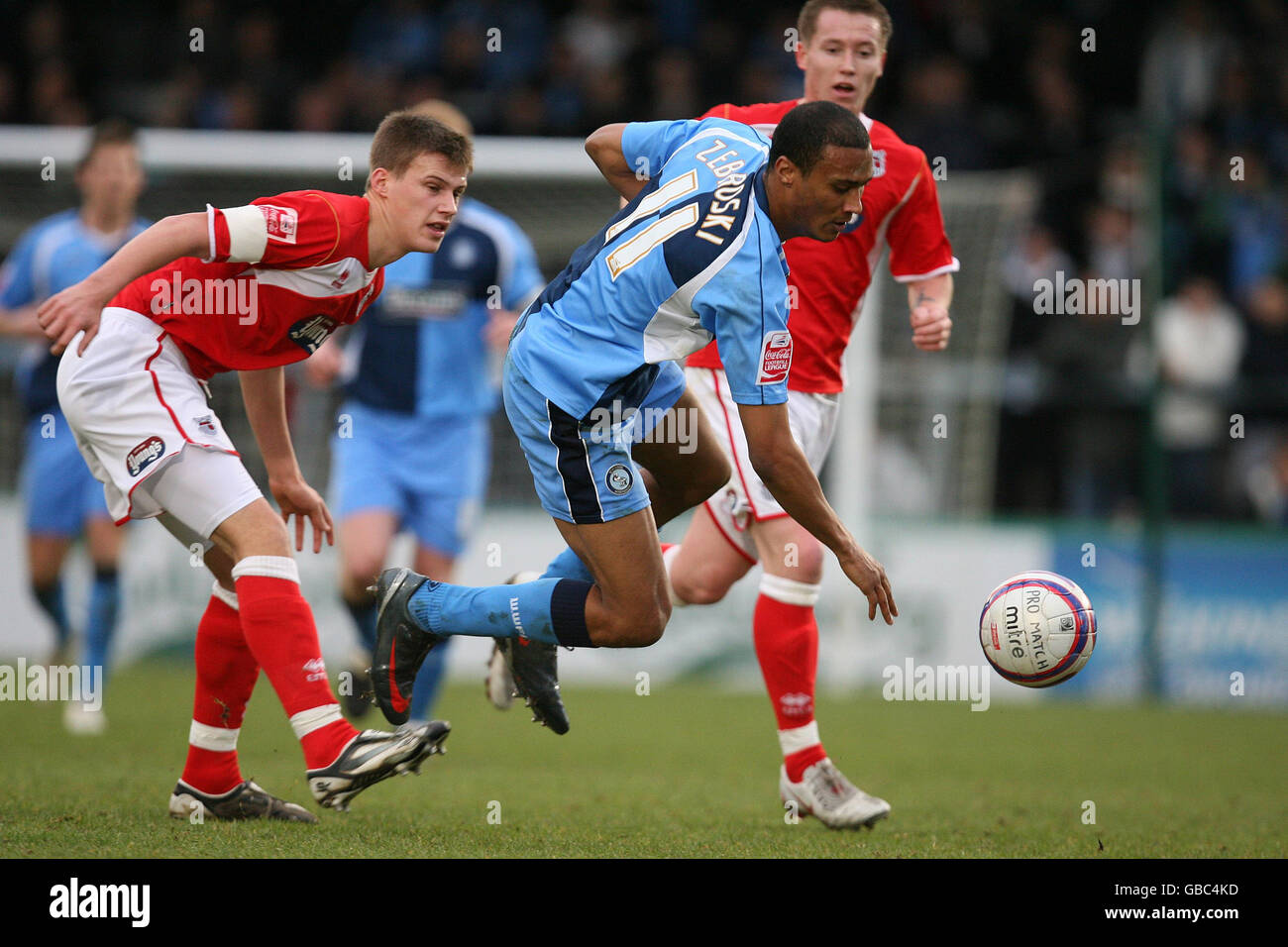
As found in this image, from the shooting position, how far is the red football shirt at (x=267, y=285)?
4523mm

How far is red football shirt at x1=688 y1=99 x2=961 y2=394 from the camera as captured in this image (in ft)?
18.2

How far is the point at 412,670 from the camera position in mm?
4891

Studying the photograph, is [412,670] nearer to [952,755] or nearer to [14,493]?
[952,755]

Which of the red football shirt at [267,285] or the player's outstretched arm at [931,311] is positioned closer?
the red football shirt at [267,285]

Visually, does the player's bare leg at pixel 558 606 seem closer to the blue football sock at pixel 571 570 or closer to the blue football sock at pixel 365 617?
the blue football sock at pixel 571 570

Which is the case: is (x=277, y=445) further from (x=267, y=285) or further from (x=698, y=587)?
(x=698, y=587)

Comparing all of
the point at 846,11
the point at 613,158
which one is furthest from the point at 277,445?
the point at 846,11

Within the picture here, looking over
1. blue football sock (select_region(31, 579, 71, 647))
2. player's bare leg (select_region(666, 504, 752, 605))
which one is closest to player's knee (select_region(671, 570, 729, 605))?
player's bare leg (select_region(666, 504, 752, 605))

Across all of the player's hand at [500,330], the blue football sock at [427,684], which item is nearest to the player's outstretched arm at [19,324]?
the player's hand at [500,330]

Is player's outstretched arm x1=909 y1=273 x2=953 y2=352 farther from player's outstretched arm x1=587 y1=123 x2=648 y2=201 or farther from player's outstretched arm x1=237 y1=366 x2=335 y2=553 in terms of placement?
player's outstretched arm x1=237 y1=366 x2=335 y2=553

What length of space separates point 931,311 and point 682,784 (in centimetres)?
232

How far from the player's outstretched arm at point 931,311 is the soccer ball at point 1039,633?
989 millimetres

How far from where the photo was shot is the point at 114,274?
422cm

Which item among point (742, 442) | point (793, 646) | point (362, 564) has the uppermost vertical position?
point (742, 442)
